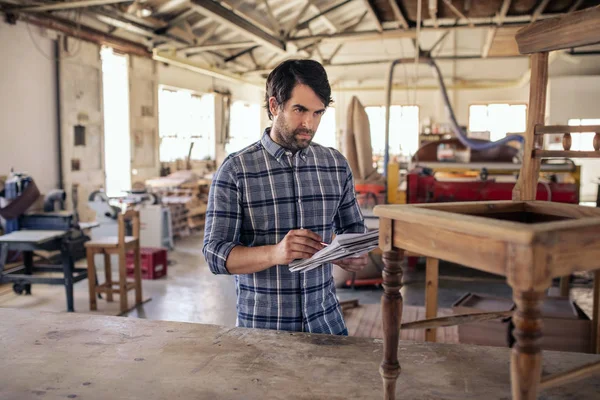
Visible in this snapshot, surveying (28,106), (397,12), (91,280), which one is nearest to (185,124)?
(28,106)

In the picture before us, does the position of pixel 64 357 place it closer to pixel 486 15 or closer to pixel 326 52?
pixel 486 15

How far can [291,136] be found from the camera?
74.4 inches

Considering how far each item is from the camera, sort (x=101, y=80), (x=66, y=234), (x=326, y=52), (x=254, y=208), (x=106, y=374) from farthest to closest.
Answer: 1. (x=326, y=52)
2. (x=101, y=80)
3. (x=66, y=234)
4. (x=254, y=208)
5. (x=106, y=374)

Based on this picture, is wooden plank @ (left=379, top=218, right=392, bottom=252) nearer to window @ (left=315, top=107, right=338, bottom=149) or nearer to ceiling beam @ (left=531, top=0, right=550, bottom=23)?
→ ceiling beam @ (left=531, top=0, right=550, bottom=23)

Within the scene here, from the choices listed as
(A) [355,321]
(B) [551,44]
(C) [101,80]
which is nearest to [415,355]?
(B) [551,44]

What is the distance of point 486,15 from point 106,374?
4636 millimetres

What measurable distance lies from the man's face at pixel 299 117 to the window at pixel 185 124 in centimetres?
883

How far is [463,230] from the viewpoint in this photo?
953 mm

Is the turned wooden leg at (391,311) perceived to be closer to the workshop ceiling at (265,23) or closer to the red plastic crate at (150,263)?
the workshop ceiling at (265,23)

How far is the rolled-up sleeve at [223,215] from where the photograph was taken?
72.0 inches

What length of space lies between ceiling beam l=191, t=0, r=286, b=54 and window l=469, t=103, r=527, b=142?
751cm

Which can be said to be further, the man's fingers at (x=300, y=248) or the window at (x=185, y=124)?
the window at (x=185, y=124)

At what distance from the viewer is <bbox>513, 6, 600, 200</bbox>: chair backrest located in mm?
1576

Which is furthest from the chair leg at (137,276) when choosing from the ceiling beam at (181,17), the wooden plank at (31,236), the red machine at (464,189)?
the ceiling beam at (181,17)
